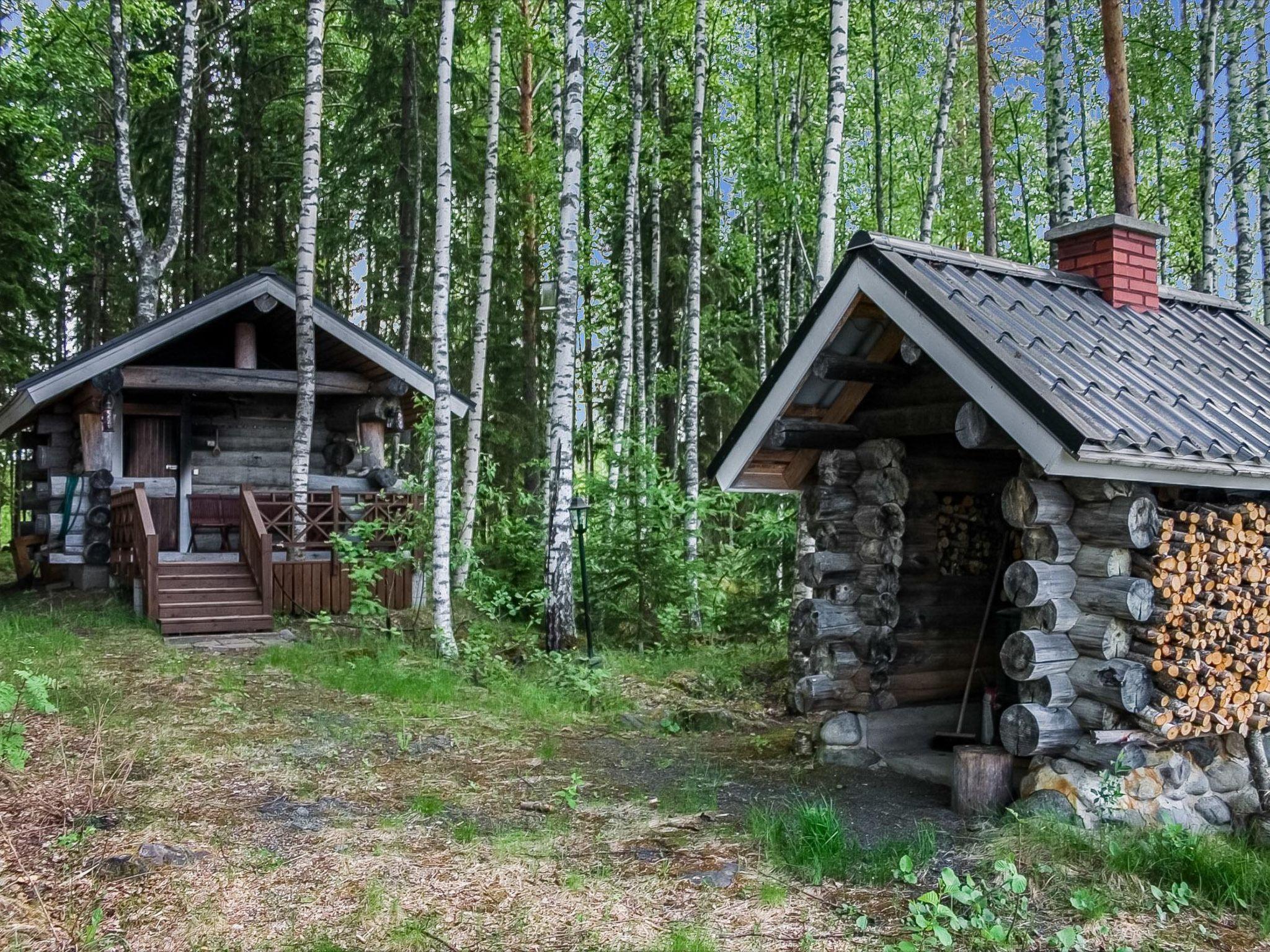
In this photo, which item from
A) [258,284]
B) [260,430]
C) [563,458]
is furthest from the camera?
[260,430]

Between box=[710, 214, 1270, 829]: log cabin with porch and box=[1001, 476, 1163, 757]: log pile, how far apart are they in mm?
13

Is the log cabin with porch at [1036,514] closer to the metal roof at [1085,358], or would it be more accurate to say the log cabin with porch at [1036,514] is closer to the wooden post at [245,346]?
the metal roof at [1085,358]

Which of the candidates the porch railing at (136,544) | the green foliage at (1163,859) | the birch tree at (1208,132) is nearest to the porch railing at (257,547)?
the porch railing at (136,544)

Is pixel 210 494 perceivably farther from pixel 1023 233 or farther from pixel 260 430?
pixel 1023 233

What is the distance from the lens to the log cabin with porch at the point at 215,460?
526 inches

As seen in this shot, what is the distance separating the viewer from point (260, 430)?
17.0 metres

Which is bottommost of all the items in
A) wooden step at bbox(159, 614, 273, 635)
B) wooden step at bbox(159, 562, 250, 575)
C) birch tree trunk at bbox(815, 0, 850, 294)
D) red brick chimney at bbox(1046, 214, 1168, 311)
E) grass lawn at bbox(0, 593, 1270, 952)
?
grass lawn at bbox(0, 593, 1270, 952)

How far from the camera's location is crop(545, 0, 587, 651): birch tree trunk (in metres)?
11.4

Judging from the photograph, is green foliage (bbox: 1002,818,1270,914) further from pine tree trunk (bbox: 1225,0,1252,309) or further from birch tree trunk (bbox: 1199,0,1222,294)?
pine tree trunk (bbox: 1225,0,1252,309)

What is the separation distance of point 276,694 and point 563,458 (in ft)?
13.0

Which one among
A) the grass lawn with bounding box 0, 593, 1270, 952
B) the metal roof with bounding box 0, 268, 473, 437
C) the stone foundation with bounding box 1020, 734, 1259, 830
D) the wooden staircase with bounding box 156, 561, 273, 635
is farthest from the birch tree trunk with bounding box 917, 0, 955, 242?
the wooden staircase with bounding box 156, 561, 273, 635

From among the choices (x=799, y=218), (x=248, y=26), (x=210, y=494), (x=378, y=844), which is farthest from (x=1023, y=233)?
(x=378, y=844)

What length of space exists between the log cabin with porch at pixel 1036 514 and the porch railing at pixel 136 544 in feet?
25.8

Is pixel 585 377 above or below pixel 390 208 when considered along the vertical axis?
below
